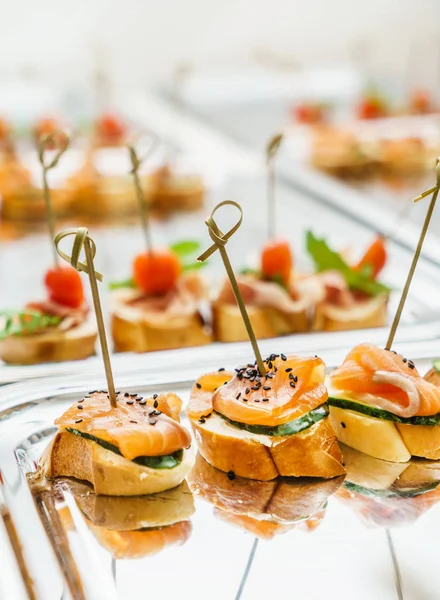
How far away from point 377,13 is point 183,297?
20.0 feet

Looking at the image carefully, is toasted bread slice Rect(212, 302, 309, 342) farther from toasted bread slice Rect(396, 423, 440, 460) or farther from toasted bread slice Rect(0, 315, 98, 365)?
toasted bread slice Rect(396, 423, 440, 460)

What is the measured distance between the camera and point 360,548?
1.57 metres

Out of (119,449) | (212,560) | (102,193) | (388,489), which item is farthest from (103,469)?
(102,193)

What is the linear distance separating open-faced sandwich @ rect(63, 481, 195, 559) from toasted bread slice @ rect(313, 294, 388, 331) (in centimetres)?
143

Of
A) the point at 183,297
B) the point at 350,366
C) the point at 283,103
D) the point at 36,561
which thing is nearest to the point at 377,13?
the point at 283,103

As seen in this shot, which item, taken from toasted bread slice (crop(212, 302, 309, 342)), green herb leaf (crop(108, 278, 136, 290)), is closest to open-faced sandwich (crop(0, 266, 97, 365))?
green herb leaf (crop(108, 278, 136, 290))

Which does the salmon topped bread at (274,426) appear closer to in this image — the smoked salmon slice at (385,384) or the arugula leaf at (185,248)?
the smoked salmon slice at (385,384)

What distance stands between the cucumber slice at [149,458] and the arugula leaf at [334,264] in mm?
1594

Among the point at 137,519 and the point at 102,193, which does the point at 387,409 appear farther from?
the point at 102,193

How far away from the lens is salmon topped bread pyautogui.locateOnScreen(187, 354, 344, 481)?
5.73 ft

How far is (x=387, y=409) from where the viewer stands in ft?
5.97

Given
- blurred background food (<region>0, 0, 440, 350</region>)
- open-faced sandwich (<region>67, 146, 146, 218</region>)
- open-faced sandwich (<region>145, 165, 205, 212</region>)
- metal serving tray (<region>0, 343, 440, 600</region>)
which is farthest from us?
open-faced sandwich (<region>145, 165, 205, 212</region>)

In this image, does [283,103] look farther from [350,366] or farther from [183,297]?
[350,366]

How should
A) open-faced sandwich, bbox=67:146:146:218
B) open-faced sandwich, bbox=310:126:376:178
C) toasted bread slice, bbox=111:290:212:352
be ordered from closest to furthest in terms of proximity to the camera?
toasted bread slice, bbox=111:290:212:352
open-faced sandwich, bbox=67:146:146:218
open-faced sandwich, bbox=310:126:376:178
